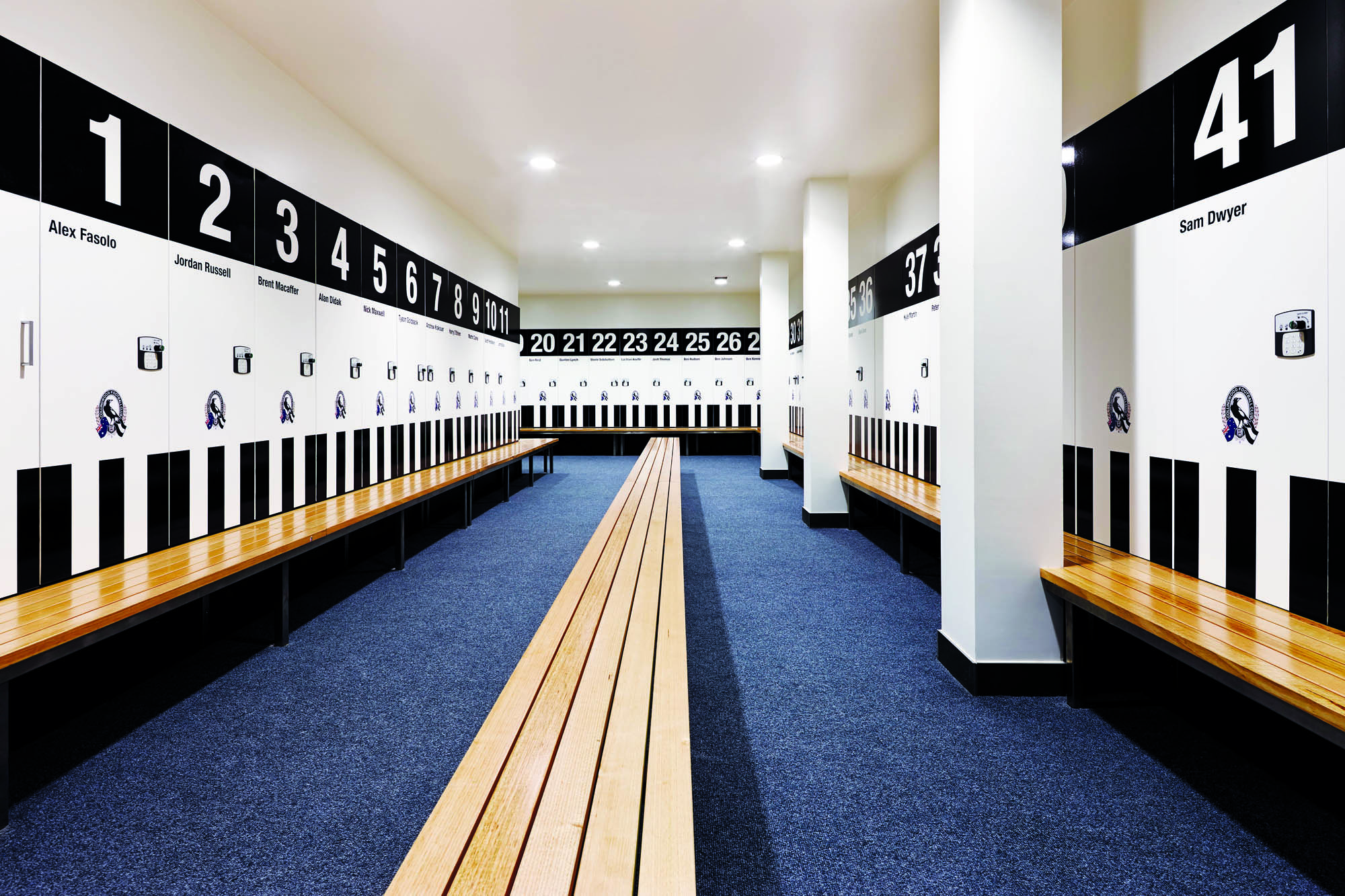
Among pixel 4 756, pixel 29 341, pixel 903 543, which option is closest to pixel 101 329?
pixel 29 341

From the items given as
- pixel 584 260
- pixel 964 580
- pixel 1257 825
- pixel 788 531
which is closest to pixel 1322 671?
pixel 1257 825

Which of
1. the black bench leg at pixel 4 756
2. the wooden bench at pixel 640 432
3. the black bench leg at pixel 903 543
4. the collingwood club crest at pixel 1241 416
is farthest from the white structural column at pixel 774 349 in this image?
the black bench leg at pixel 4 756

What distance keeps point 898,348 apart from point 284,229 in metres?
3.90

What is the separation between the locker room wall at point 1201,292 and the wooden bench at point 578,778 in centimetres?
161

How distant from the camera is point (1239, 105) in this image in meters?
1.89

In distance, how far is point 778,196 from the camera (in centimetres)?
548

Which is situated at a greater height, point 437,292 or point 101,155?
point 437,292

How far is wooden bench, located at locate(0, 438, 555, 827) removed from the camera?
5.24ft

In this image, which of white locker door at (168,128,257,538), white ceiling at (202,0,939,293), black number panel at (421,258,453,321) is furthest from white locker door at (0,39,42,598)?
black number panel at (421,258,453,321)

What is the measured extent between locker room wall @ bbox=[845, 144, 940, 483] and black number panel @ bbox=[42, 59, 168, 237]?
12.0 ft

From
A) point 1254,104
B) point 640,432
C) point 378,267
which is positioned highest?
point 378,267

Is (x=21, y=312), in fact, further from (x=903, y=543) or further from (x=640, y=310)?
(x=640, y=310)

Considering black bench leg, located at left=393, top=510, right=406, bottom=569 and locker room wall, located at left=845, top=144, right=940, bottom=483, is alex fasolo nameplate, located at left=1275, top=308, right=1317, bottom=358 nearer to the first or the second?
locker room wall, located at left=845, top=144, right=940, bottom=483

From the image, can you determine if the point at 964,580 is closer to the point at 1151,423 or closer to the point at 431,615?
the point at 1151,423
